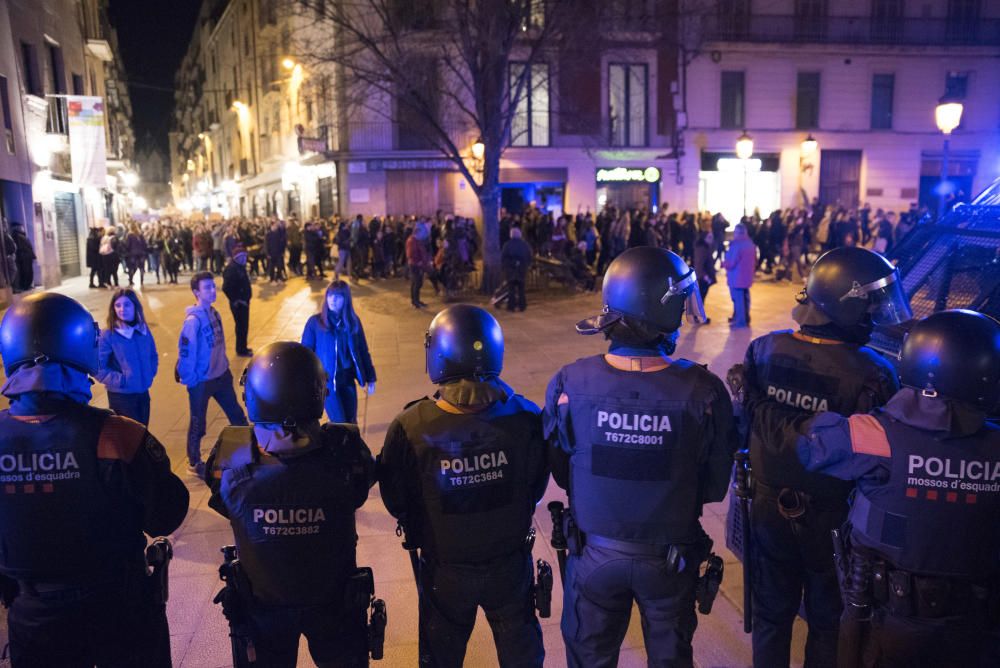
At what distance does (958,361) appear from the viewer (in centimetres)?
242

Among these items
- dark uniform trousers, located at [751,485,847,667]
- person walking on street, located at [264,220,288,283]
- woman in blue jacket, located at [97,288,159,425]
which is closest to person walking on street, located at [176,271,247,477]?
woman in blue jacket, located at [97,288,159,425]

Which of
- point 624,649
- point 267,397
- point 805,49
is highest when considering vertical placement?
point 805,49

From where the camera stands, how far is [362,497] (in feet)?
8.79

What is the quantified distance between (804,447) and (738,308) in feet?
32.4

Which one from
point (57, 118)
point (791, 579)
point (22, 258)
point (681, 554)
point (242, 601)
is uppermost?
point (57, 118)

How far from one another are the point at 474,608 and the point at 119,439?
4.66 ft

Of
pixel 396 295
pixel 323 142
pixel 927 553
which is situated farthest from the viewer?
pixel 323 142

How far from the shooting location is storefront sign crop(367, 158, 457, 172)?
2705cm

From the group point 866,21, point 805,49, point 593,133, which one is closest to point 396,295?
point 593,133

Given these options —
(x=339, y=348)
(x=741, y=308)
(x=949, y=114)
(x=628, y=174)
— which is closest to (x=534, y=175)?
(x=628, y=174)

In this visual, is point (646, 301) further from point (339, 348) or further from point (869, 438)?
point (339, 348)

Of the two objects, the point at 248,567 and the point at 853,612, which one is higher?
the point at 248,567

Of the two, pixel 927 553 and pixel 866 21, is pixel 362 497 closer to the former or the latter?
pixel 927 553

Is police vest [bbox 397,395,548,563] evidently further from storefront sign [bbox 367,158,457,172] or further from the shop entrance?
the shop entrance
